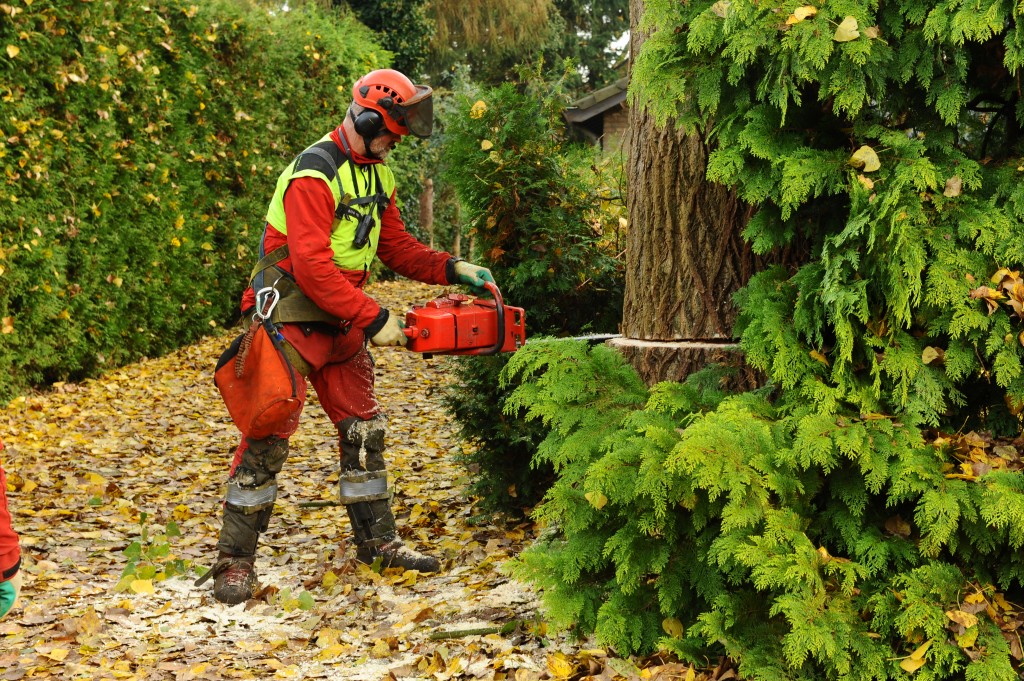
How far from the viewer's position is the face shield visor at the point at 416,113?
4215mm

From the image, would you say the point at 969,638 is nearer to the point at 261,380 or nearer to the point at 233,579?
the point at 261,380

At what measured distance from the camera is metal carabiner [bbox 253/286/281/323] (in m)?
4.16

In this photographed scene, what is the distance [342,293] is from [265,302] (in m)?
0.40

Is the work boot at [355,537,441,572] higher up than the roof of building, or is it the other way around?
the roof of building

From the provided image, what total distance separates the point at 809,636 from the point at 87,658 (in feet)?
8.89

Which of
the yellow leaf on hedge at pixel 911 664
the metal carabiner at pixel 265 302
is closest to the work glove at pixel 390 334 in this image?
the metal carabiner at pixel 265 302

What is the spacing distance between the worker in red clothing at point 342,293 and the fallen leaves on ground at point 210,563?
271mm

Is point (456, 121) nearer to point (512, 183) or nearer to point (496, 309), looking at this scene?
point (512, 183)

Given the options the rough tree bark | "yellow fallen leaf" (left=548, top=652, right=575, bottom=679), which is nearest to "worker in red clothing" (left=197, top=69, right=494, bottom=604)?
the rough tree bark

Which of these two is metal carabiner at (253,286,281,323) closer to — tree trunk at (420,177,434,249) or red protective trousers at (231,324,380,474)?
red protective trousers at (231,324,380,474)

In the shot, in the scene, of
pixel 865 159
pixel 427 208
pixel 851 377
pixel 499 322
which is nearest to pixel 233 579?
pixel 499 322

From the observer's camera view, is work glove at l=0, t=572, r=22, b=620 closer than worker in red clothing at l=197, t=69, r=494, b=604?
Yes

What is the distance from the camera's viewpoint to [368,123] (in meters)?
4.12

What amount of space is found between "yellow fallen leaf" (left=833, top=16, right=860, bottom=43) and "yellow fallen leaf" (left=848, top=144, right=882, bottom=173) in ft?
1.06
